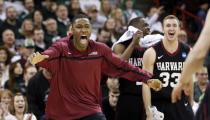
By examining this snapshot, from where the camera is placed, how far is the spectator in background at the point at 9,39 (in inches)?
491

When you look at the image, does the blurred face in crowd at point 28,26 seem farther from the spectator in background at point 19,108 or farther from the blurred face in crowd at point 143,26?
the blurred face in crowd at point 143,26

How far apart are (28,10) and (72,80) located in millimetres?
7225

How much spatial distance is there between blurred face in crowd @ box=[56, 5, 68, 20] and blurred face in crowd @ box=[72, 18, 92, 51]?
671 centimetres

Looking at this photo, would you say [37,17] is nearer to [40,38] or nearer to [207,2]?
[40,38]

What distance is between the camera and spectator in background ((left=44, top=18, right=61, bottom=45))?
43.7 feet

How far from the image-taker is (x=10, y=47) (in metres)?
12.6

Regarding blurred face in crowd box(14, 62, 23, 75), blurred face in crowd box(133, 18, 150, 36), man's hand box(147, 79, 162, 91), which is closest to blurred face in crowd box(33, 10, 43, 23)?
blurred face in crowd box(14, 62, 23, 75)

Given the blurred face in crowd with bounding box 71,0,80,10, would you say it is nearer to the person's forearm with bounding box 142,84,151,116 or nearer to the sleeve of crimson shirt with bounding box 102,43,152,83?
the person's forearm with bounding box 142,84,151,116

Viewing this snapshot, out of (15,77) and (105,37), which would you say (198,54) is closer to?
(15,77)

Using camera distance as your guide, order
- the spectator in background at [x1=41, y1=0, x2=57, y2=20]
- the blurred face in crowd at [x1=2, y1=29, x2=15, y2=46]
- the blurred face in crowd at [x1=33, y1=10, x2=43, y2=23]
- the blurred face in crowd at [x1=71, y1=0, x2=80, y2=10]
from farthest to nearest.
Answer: the blurred face in crowd at [x1=71, y1=0, x2=80, y2=10] → the spectator in background at [x1=41, y1=0, x2=57, y2=20] → the blurred face in crowd at [x1=33, y1=10, x2=43, y2=23] → the blurred face in crowd at [x1=2, y1=29, x2=15, y2=46]

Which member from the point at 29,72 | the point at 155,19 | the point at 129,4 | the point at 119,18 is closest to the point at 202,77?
the point at 29,72

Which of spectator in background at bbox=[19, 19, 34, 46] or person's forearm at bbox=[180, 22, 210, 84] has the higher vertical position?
person's forearm at bbox=[180, 22, 210, 84]

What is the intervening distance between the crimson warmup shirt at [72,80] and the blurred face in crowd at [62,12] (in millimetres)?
6688

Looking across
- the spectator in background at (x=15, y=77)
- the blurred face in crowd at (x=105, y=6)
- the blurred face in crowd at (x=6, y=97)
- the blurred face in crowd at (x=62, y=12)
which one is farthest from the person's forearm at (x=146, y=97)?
the blurred face in crowd at (x=105, y=6)
